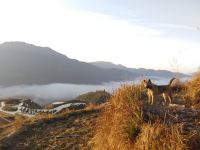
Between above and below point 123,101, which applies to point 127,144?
below

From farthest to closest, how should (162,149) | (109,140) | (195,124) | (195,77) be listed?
(195,77) < (109,140) < (195,124) < (162,149)

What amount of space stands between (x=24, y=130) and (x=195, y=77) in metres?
5.20

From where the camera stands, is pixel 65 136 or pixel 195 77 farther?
pixel 195 77

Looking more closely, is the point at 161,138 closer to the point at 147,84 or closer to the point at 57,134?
the point at 147,84

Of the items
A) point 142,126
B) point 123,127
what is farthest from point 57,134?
point 142,126

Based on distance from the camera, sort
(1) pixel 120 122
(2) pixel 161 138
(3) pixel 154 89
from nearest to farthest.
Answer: (2) pixel 161 138, (1) pixel 120 122, (3) pixel 154 89

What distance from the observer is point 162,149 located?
827 cm

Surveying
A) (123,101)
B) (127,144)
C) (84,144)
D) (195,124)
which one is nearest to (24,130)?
(84,144)

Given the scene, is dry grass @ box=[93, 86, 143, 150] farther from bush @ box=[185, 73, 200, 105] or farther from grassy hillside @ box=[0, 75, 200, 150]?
bush @ box=[185, 73, 200, 105]

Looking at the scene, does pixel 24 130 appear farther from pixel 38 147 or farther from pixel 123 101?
pixel 123 101

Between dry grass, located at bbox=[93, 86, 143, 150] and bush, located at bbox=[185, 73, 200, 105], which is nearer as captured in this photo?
dry grass, located at bbox=[93, 86, 143, 150]

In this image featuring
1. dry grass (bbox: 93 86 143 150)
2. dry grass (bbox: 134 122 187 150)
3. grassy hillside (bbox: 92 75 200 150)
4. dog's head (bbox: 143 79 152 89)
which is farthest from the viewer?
dog's head (bbox: 143 79 152 89)

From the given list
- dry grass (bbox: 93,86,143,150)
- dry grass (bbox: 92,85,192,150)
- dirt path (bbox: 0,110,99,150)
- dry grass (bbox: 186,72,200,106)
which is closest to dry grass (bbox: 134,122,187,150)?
dry grass (bbox: 92,85,192,150)

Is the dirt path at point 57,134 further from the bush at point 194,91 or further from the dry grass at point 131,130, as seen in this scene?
the bush at point 194,91
